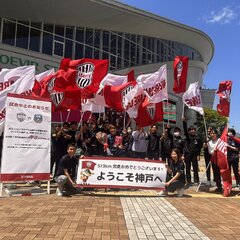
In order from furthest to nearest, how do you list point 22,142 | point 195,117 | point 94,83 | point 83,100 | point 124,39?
point 195,117 → point 124,39 → point 83,100 → point 94,83 → point 22,142

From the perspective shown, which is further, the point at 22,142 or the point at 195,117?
the point at 195,117

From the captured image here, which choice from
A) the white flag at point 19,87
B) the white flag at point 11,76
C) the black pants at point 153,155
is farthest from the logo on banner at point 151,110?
the white flag at point 11,76

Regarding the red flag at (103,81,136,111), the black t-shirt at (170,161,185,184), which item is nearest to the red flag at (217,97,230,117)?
the black t-shirt at (170,161,185,184)

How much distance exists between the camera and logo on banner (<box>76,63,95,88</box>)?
41.3 ft

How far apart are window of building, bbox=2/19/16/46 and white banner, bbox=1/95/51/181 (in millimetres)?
19788

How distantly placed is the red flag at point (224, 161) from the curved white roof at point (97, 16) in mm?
22518

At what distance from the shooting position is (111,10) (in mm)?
35656

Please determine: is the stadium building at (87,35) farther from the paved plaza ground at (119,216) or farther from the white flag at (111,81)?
the paved plaza ground at (119,216)

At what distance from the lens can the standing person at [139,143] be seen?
12.2 meters

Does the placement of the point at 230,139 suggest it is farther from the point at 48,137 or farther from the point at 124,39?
the point at 124,39

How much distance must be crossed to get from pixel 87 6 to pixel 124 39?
6.03 meters

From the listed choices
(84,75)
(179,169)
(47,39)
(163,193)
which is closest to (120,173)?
(163,193)

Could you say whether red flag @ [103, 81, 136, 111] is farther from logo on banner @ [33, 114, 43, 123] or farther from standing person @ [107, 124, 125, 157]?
logo on banner @ [33, 114, 43, 123]

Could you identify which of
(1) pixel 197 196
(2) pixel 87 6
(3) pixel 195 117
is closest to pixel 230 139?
(1) pixel 197 196
